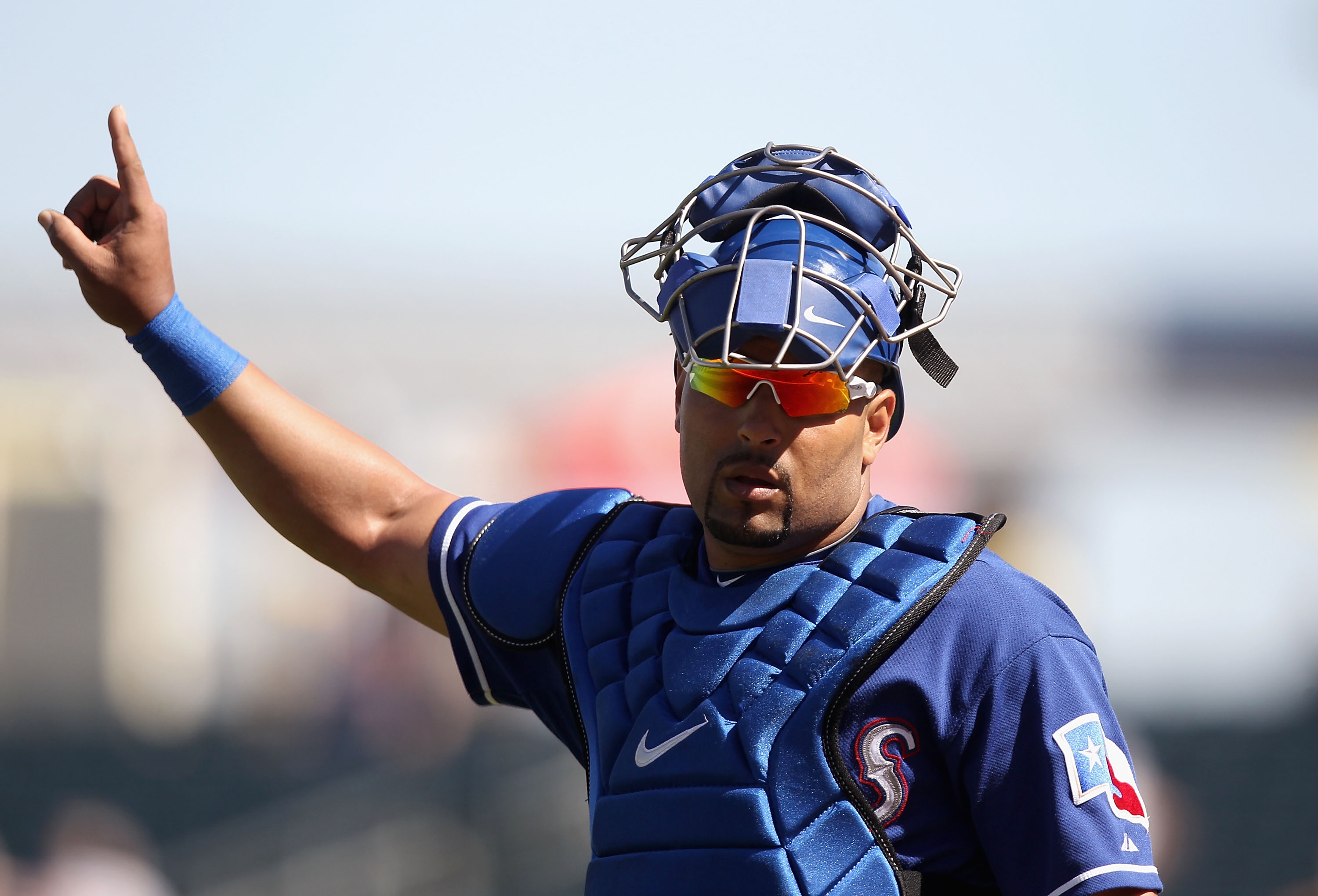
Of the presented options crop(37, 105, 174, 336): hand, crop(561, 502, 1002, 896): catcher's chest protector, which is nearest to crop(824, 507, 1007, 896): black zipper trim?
crop(561, 502, 1002, 896): catcher's chest protector

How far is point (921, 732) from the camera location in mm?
1903

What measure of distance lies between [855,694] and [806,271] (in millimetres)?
658

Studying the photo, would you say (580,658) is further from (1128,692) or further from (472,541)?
(1128,692)

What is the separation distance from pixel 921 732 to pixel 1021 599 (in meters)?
0.25

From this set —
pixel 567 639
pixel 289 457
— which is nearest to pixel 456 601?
pixel 567 639

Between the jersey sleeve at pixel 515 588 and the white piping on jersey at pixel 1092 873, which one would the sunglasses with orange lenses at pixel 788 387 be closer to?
the jersey sleeve at pixel 515 588

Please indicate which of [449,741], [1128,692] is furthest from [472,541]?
[1128,692]

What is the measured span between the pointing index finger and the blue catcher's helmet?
2.74 feet

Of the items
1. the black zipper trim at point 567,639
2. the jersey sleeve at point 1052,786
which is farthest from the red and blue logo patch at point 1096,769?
the black zipper trim at point 567,639

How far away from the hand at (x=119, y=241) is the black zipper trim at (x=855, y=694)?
138cm

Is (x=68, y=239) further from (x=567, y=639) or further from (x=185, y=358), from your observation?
(x=567, y=639)

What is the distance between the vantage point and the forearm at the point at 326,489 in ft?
8.07

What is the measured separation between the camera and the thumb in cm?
224

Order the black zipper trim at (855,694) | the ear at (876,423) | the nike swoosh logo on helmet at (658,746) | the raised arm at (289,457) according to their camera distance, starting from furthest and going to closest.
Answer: the raised arm at (289,457) → the ear at (876,423) → the nike swoosh logo on helmet at (658,746) → the black zipper trim at (855,694)
